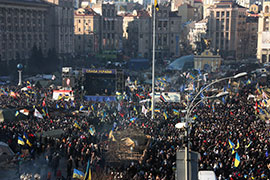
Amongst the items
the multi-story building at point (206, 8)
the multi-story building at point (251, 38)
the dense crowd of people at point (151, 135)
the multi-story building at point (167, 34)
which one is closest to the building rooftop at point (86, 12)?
the multi-story building at point (167, 34)

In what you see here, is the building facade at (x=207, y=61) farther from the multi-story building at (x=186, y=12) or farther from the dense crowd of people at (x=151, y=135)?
the multi-story building at (x=186, y=12)

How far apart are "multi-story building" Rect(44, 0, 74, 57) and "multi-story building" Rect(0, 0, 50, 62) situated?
1374mm

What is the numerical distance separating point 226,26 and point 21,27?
50.8 meters

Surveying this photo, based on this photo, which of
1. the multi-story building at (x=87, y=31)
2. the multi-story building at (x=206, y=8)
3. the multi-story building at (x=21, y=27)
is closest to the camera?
the multi-story building at (x=21, y=27)

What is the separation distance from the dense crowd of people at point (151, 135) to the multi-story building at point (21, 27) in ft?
165

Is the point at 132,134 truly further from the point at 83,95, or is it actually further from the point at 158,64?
the point at 158,64

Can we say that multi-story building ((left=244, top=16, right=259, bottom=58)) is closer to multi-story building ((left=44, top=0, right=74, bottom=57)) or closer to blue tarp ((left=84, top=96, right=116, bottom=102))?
multi-story building ((left=44, top=0, right=74, bottom=57))

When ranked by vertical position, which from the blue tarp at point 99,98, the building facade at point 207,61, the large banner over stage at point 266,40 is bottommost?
the blue tarp at point 99,98

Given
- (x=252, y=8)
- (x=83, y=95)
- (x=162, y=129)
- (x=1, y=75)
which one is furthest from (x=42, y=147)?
(x=252, y=8)

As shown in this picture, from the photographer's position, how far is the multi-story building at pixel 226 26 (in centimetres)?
12425

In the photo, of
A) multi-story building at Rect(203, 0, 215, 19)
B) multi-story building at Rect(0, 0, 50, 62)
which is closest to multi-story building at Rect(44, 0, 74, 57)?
multi-story building at Rect(0, 0, 50, 62)

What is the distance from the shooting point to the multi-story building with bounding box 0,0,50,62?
97562 mm

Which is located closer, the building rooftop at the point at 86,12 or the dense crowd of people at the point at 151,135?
the dense crowd of people at the point at 151,135

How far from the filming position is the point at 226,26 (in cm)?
12594
